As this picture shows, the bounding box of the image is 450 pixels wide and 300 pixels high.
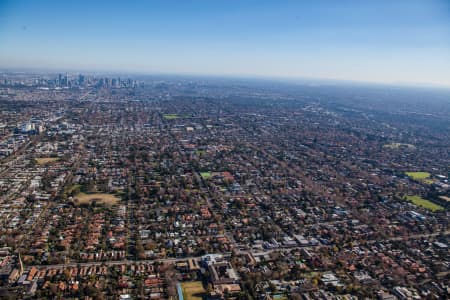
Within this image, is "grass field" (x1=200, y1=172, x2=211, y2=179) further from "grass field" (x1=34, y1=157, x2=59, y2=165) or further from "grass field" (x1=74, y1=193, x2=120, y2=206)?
"grass field" (x1=34, y1=157, x2=59, y2=165)

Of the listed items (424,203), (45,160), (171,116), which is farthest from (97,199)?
(171,116)

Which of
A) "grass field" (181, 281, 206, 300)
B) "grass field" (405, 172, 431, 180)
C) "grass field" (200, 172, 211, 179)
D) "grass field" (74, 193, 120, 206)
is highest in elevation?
"grass field" (405, 172, 431, 180)

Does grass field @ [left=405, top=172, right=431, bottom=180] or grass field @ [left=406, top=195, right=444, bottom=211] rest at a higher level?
grass field @ [left=405, top=172, right=431, bottom=180]

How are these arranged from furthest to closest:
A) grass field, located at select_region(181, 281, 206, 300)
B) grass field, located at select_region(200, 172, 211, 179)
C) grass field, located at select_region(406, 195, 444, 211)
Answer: grass field, located at select_region(200, 172, 211, 179) → grass field, located at select_region(406, 195, 444, 211) → grass field, located at select_region(181, 281, 206, 300)

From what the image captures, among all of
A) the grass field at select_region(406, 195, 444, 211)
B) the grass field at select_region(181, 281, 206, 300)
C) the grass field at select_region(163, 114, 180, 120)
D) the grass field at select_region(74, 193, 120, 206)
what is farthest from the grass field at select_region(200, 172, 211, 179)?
the grass field at select_region(163, 114, 180, 120)

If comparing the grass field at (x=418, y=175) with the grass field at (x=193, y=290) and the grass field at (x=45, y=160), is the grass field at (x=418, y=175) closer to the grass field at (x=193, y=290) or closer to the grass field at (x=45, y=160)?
the grass field at (x=193, y=290)

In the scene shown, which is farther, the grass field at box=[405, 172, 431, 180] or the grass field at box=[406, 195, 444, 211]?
the grass field at box=[405, 172, 431, 180]

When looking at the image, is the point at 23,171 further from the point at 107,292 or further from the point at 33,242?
the point at 107,292

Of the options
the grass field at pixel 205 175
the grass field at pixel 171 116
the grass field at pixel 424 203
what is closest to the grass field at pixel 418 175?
the grass field at pixel 424 203
